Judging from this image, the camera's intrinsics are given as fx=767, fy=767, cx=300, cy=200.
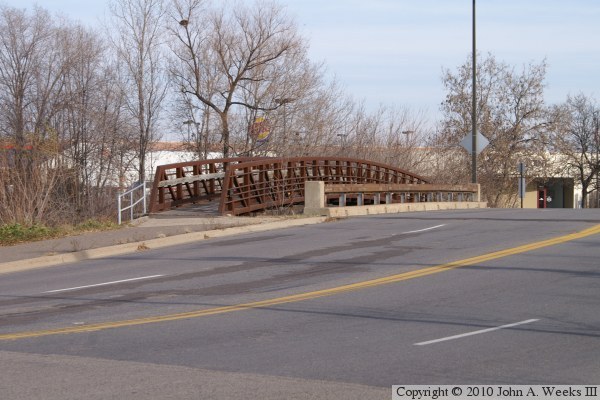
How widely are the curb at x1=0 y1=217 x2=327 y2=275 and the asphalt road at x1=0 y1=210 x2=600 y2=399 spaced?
0.85 meters

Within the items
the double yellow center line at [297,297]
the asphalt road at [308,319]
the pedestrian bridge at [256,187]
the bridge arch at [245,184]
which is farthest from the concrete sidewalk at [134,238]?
the double yellow center line at [297,297]

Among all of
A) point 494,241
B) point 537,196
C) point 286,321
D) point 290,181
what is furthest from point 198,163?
point 537,196

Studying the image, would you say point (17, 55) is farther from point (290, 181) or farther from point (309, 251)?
point (309, 251)

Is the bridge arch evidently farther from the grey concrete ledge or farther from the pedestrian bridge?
the grey concrete ledge

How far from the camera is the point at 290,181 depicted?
29.2 metres

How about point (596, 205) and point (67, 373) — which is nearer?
point (67, 373)

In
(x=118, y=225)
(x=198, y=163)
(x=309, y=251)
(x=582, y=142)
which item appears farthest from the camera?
(x=582, y=142)

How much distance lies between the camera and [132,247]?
66.2 feet

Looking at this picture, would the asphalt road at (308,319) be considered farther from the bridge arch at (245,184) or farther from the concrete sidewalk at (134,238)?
the bridge arch at (245,184)

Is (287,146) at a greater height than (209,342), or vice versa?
(287,146)

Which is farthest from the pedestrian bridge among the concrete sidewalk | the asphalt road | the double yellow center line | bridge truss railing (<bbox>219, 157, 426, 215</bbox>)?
the double yellow center line

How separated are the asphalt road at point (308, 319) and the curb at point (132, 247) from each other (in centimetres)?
85

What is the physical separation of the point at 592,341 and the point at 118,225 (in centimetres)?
1778

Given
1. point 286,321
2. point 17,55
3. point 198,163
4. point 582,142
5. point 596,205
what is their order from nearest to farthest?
point 286,321 < point 198,163 < point 17,55 < point 582,142 < point 596,205
